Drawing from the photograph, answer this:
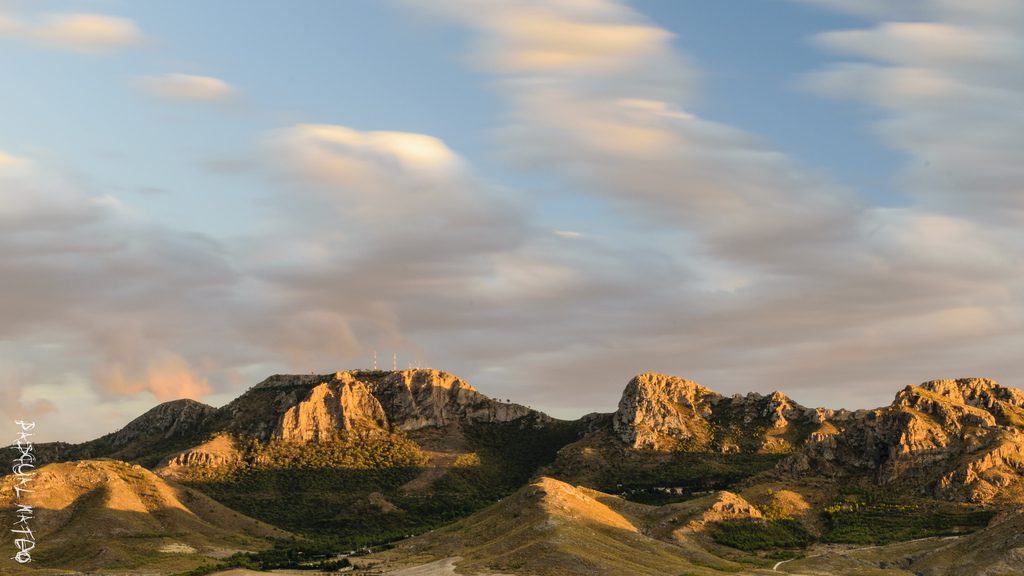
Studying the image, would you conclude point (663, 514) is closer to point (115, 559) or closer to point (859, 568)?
point (859, 568)

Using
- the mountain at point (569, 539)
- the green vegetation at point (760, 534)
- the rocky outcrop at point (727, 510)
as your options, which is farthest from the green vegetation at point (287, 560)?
the green vegetation at point (760, 534)

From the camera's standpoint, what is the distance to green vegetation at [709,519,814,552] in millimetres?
179375

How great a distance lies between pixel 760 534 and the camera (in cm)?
18550

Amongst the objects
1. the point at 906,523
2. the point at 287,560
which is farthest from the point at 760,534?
the point at 287,560

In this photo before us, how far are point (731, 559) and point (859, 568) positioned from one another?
2061cm

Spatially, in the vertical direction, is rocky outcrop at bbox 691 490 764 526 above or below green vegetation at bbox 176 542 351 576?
above

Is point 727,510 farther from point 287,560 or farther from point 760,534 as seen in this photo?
point 287,560

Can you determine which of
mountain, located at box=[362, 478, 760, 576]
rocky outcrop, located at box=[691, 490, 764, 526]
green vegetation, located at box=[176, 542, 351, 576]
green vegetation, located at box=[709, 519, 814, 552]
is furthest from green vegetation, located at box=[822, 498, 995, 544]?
green vegetation, located at box=[176, 542, 351, 576]

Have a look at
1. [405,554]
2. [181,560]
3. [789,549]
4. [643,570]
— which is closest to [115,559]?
[181,560]

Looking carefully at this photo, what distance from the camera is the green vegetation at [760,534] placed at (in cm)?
17938

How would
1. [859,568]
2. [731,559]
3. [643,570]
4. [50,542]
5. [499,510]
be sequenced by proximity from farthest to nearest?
[50,542], [499,510], [731,559], [859,568], [643,570]

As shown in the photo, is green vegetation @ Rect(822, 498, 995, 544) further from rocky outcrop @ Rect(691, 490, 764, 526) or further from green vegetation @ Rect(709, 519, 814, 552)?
rocky outcrop @ Rect(691, 490, 764, 526)

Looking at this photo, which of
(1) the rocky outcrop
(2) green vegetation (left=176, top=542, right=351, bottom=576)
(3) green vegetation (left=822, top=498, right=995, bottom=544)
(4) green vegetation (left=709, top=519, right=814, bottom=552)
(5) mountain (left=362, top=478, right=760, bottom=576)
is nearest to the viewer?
(5) mountain (left=362, top=478, right=760, bottom=576)

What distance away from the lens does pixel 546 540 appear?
147250 mm
